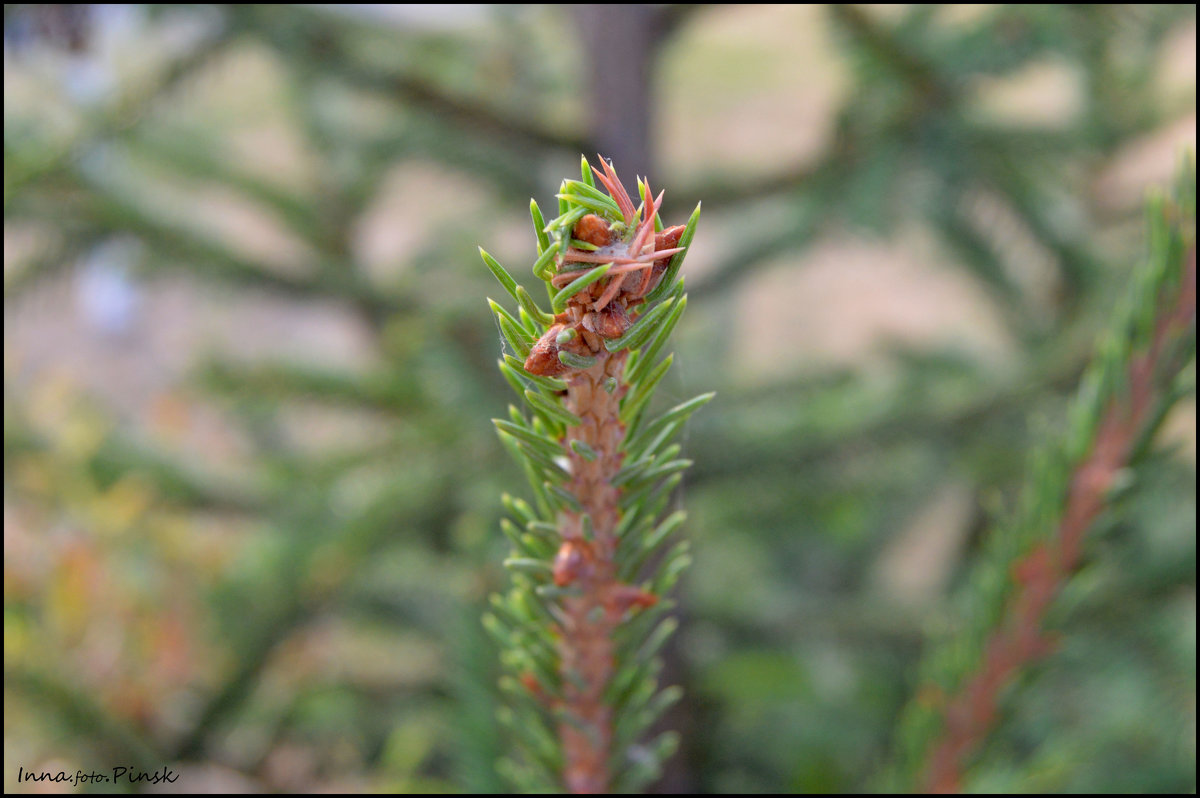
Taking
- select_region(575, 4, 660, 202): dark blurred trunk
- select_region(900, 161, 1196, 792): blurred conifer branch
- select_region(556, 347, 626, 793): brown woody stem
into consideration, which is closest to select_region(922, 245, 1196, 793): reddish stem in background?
select_region(900, 161, 1196, 792): blurred conifer branch

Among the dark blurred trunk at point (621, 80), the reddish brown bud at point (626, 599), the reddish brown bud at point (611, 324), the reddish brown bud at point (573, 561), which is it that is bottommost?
the reddish brown bud at point (626, 599)

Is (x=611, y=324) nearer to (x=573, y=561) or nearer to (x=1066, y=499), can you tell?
(x=573, y=561)

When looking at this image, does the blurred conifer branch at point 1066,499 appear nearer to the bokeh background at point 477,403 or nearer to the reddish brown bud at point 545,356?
the bokeh background at point 477,403

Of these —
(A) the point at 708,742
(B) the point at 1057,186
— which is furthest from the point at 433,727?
(B) the point at 1057,186

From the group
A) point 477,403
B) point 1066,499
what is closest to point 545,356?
point 1066,499

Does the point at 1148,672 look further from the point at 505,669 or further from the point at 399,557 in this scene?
the point at 399,557

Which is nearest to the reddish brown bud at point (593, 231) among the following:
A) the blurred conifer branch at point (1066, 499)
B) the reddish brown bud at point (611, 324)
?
the reddish brown bud at point (611, 324)
